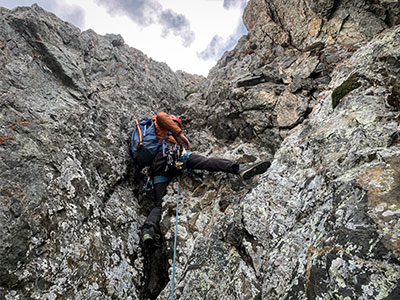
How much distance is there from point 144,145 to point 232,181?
375 cm

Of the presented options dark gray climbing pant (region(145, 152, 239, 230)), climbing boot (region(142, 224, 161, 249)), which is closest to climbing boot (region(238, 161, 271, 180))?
dark gray climbing pant (region(145, 152, 239, 230))

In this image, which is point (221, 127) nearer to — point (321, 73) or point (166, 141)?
point (166, 141)

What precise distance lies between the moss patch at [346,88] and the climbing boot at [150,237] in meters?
6.80

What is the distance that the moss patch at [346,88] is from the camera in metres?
6.21

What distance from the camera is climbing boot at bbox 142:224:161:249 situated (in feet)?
20.7

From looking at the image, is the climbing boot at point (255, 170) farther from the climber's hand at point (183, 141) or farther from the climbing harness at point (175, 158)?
the climber's hand at point (183, 141)

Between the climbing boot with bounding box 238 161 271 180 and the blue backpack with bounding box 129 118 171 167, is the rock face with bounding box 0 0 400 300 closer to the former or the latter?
the climbing boot with bounding box 238 161 271 180

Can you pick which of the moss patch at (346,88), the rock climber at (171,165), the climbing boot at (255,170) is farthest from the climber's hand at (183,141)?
the moss patch at (346,88)

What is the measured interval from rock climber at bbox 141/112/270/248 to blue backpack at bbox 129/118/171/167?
201 millimetres

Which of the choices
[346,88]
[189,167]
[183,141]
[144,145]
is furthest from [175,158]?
[346,88]

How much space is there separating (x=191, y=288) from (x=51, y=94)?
8384 millimetres

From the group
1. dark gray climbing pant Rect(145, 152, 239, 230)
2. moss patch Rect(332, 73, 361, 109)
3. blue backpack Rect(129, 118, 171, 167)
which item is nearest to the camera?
moss patch Rect(332, 73, 361, 109)

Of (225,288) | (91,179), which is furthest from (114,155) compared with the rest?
(225,288)

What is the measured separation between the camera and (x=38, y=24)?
396 inches
